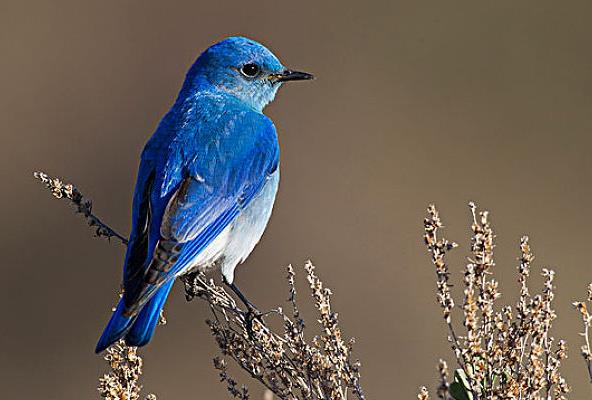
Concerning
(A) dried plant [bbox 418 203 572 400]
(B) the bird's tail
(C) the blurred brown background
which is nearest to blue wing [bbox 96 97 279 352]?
(B) the bird's tail

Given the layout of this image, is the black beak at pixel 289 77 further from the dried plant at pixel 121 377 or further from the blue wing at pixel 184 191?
the dried plant at pixel 121 377

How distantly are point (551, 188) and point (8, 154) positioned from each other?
4.05 m

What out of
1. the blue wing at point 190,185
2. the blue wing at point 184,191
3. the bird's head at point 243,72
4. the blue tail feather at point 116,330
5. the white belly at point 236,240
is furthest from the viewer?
the bird's head at point 243,72

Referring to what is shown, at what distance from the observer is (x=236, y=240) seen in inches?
154

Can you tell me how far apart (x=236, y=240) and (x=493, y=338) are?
4.67 ft

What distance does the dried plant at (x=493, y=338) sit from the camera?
256 cm

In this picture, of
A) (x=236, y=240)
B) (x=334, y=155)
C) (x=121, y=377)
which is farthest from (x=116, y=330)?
(x=334, y=155)

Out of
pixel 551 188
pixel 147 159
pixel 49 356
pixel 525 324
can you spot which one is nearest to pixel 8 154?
pixel 49 356

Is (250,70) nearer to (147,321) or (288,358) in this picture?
(147,321)

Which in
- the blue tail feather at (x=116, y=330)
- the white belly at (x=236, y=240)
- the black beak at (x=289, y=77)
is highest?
the black beak at (x=289, y=77)

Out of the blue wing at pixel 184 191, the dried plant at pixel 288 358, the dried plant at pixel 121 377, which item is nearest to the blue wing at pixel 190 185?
the blue wing at pixel 184 191

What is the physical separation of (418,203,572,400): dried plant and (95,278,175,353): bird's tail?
36.9 inches

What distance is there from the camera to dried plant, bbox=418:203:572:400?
2.56 m

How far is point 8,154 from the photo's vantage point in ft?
26.7
